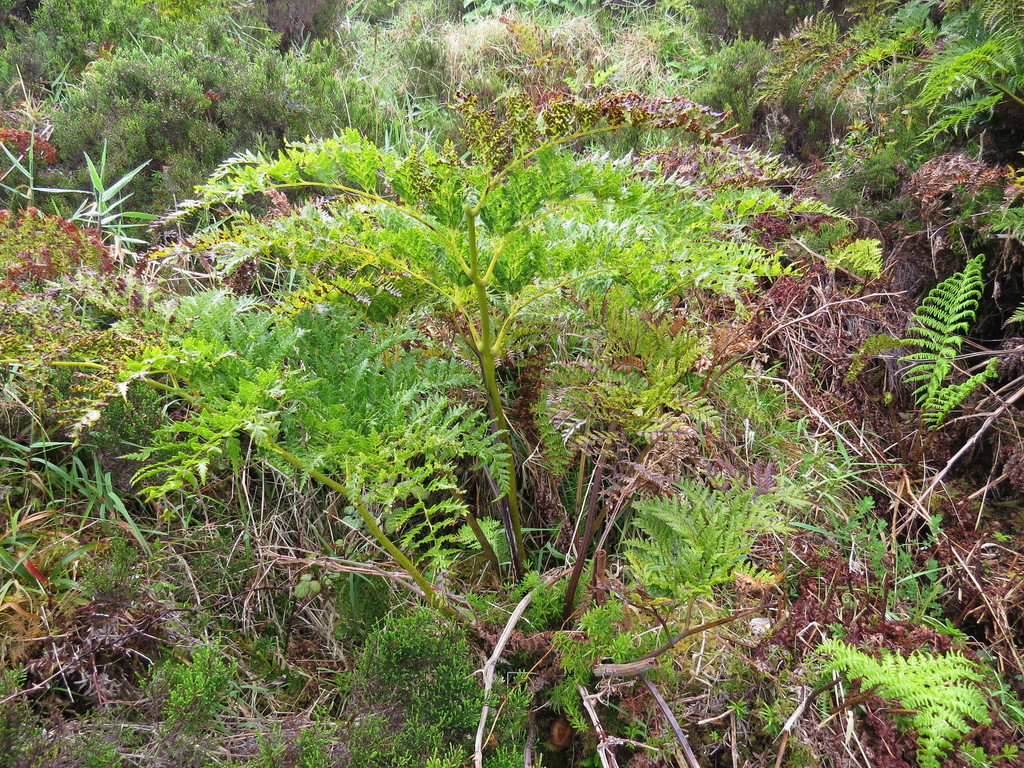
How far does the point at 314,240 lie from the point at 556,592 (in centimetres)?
110

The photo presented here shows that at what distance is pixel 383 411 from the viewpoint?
4.90 feet

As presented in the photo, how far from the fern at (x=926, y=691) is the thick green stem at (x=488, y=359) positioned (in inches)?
33.4

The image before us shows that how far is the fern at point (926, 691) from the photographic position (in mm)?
1460

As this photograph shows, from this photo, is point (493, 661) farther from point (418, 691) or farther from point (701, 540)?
point (701, 540)

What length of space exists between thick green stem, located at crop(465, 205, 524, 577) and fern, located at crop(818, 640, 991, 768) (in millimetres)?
847

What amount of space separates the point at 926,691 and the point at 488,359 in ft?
4.15

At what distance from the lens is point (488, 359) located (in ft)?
5.35

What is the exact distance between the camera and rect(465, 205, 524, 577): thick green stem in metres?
1.43

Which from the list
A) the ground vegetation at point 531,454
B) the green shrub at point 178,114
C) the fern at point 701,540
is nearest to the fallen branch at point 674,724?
the ground vegetation at point 531,454

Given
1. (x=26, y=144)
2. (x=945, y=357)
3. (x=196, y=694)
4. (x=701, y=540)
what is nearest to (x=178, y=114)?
(x=26, y=144)

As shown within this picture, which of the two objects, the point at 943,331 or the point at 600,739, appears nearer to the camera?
the point at 600,739

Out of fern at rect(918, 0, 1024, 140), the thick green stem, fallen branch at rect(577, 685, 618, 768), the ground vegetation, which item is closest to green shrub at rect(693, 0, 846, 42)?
the ground vegetation

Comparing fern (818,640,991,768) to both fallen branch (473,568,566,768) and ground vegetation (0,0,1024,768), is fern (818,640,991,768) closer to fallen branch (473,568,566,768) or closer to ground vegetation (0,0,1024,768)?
ground vegetation (0,0,1024,768)

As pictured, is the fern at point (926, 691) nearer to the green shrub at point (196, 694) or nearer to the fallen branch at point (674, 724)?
the fallen branch at point (674, 724)
